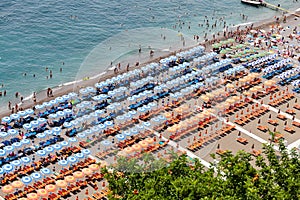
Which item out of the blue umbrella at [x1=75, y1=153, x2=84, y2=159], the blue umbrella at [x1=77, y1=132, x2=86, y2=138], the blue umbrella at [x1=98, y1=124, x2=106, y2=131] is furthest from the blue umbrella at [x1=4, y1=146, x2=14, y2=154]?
the blue umbrella at [x1=98, y1=124, x2=106, y2=131]

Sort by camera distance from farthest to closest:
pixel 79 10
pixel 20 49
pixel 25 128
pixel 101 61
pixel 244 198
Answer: pixel 79 10, pixel 20 49, pixel 101 61, pixel 25 128, pixel 244 198

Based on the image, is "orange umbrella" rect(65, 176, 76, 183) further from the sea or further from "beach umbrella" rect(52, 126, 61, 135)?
the sea

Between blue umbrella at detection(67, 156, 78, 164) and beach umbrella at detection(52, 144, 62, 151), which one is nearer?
blue umbrella at detection(67, 156, 78, 164)

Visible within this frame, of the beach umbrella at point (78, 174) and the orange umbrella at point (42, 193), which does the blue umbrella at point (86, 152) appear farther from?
the orange umbrella at point (42, 193)

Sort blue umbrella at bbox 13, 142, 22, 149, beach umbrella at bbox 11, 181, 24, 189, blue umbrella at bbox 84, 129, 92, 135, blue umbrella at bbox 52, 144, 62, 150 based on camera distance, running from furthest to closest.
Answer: blue umbrella at bbox 84, 129, 92, 135 < blue umbrella at bbox 13, 142, 22, 149 < blue umbrella at bbox 52, 144, 62, 150 < beach umbrella at bbox 11, 181, 24, 189

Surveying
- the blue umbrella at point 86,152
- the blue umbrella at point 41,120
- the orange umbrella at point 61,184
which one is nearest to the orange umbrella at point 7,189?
the orange umbrella at point 61,184

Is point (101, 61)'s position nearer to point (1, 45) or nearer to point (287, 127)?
point (1, 45)

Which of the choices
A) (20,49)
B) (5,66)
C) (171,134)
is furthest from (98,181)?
(20,49)

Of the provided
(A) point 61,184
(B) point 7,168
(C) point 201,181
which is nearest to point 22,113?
(B) point 7,168
